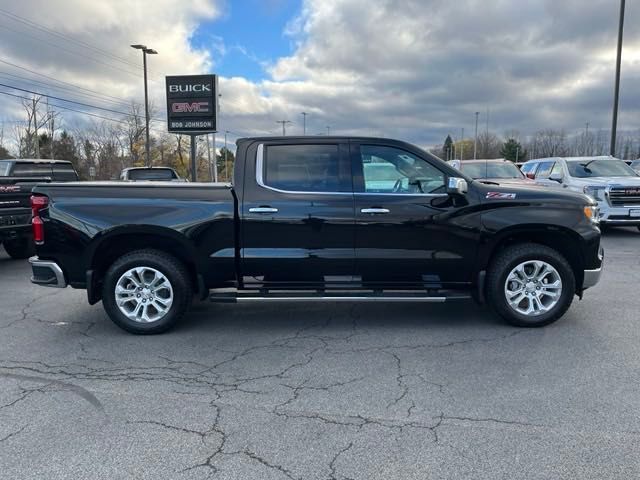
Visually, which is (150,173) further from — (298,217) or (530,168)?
(298,217)

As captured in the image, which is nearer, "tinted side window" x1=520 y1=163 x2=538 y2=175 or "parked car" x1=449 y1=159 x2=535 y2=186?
"parked car" x1=449 y1=159 x2=535 y2=186

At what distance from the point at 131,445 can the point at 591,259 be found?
453cm

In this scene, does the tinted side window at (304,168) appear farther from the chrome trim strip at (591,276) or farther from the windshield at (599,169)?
the windshield at (599,169)

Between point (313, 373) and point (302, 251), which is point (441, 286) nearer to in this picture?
point (302, 251)

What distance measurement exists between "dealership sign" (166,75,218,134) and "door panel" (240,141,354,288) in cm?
1631

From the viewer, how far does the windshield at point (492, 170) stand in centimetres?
1299

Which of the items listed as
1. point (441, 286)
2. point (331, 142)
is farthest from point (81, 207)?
point (441, 286)

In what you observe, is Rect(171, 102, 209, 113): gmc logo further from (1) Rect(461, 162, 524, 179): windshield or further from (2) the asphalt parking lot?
(2) the asphalt parking lot

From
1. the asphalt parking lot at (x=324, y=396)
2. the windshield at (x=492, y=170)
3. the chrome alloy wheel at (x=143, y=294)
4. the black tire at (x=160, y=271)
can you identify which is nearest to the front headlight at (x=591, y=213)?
the asphalt parking lot at (x=324, y=396)

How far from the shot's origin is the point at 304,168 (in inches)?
200

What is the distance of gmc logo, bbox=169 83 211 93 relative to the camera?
20422mm

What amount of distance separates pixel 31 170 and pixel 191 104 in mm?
9957

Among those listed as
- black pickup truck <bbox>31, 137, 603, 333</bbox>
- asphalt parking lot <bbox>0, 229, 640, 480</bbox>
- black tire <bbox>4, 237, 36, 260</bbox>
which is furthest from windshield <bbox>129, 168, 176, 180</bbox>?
black pickup truck <bbox>31, 137, 603, 333</bbox>

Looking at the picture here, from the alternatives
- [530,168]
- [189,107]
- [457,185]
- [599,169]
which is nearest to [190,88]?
[189,107]
